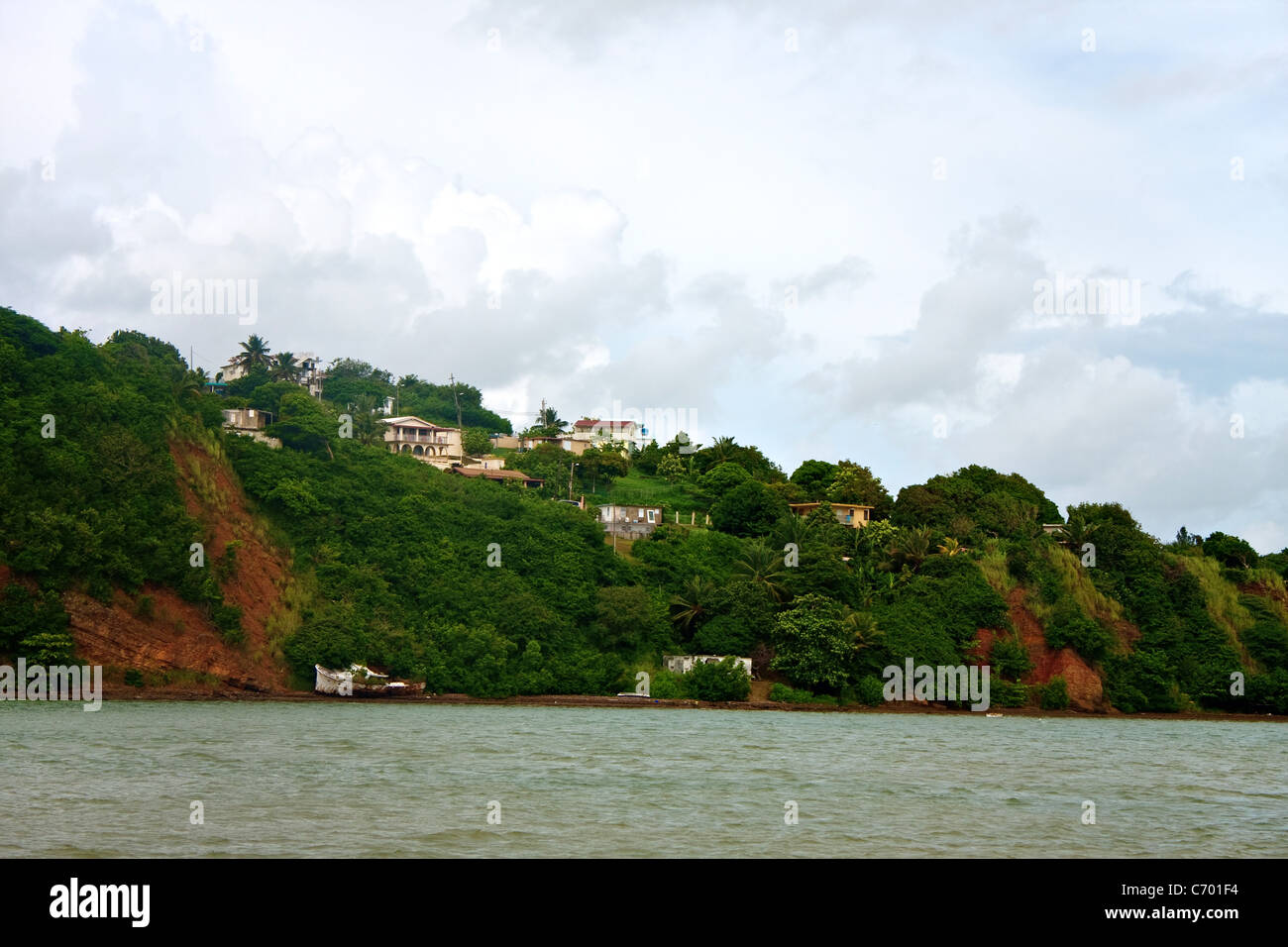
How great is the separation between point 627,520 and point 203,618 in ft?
115

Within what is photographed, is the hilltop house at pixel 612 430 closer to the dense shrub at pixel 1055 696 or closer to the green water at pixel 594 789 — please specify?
the dense shrub at pixel 1055 696

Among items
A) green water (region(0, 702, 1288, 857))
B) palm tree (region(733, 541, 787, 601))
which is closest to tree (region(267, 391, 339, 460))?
palm tree (region(733, 541, 787, 601))

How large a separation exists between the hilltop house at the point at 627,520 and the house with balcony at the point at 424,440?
1866 cm

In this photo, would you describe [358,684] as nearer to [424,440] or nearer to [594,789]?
[594,789]

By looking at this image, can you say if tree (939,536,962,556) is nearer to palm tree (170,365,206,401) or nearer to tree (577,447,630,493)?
tree (577,447,630,493)

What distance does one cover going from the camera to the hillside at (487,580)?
57531 mm

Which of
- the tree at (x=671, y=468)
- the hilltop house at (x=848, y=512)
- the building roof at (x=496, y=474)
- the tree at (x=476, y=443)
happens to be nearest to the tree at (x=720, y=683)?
the hilltop house at (x=848, y=512)

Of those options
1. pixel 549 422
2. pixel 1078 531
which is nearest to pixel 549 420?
pixel 549 422

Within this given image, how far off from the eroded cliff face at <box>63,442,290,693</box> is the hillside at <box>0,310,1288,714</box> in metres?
0.14

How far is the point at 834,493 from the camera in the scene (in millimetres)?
90938

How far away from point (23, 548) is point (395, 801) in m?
38.1

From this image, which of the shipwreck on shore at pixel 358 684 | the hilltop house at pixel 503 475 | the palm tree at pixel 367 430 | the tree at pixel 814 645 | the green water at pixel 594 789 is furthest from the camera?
the hilltop house at pixel 503 475

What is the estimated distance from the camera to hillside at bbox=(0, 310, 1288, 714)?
57531 millimetres
